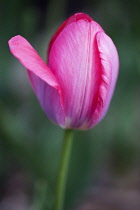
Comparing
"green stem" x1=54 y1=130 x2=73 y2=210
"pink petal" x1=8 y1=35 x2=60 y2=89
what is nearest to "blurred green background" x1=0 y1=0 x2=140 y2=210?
"green stem" x1=54 y1=130 x2=73 y2=210

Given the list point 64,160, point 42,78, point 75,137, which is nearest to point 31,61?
point 42,78

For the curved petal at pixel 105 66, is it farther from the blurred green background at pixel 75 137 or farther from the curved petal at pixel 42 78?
the blurred green background at pixel 75 137

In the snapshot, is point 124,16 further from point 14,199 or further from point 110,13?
point 14,199

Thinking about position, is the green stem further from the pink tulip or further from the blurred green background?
the blurred green background

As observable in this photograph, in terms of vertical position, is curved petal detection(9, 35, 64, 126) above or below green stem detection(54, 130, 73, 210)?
above

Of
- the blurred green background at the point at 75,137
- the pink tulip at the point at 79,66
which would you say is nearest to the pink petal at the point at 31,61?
the pink tulip at the point at 79,66

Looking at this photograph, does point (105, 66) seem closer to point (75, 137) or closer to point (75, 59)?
point (75, 59)

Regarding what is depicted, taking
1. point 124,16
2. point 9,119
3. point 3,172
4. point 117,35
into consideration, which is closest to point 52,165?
point 9,119
